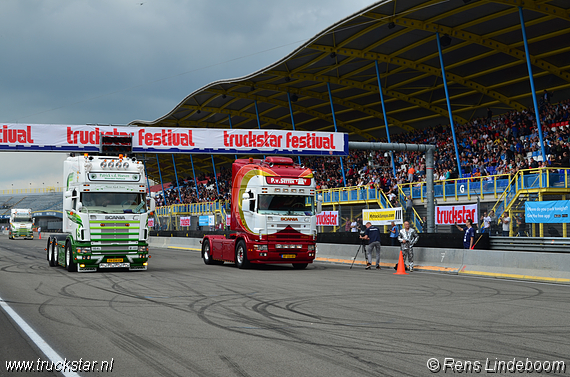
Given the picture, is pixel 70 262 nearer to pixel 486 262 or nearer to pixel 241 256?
pixel 241 256

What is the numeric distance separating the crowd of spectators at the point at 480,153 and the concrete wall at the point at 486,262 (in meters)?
6.96

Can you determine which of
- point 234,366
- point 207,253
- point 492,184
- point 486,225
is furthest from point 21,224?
point 234,366

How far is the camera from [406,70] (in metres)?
37.5

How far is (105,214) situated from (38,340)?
34.2 feet

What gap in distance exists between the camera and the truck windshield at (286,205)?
65.1ft

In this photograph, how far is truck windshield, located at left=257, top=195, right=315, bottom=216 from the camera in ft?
65.1

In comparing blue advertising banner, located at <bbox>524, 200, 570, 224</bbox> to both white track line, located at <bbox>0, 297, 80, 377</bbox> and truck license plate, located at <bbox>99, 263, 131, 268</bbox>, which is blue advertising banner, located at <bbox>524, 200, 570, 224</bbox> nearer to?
truck license plate, located at <bbox>99, 263, 131, 268</bbox>

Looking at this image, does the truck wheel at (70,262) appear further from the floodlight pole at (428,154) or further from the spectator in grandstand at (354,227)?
the spectator in grandstand at (354,227)

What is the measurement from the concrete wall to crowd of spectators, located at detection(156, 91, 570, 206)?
6.96m

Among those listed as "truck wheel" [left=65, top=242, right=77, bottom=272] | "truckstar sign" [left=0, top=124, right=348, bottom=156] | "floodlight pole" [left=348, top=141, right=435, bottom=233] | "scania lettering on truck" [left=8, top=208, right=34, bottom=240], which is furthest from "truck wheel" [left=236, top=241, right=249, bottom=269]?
"scania lettering on truck" [left=8, top=208, right=34, bottom=240]

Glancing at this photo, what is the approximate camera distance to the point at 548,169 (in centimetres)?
2330

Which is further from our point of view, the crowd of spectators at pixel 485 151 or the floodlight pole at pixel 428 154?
the crowd of spectators at pixel 485 151

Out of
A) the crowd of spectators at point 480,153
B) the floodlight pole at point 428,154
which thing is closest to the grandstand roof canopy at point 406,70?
the crowd of spectators at point 480,153

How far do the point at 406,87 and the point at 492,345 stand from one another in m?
35.4
